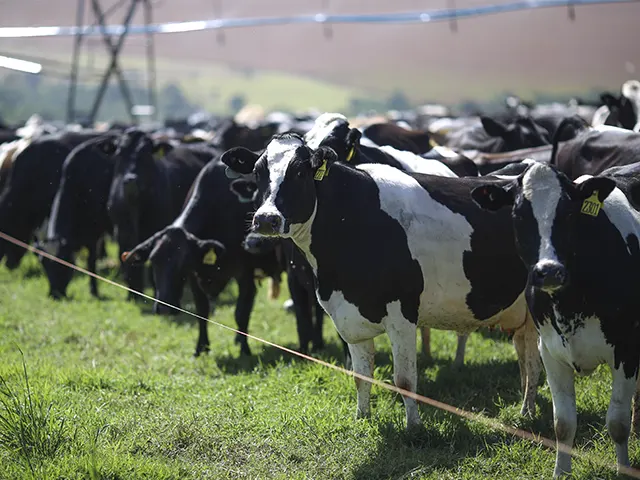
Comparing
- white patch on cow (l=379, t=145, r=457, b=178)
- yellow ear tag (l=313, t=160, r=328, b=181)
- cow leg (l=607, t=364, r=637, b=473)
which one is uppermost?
yellow ear tag (l=313, t=160, r=328, b=181)

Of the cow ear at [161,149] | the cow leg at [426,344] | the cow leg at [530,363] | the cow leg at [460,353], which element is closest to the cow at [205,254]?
the cow leg at [426,344]

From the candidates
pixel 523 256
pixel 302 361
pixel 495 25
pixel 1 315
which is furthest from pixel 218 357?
pixel 495 25

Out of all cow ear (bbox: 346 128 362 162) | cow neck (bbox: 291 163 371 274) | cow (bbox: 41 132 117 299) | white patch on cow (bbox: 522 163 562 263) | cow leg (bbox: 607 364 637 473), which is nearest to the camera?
white patch on cow (bbox: 522 163 562 263)

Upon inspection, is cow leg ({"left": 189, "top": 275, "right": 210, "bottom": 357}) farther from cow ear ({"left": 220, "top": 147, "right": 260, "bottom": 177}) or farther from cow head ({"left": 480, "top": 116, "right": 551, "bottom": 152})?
cow head ({"left": 480, "top": 116, "right": 551, "bottom": 152})

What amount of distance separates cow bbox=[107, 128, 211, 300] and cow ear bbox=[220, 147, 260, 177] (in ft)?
16.8

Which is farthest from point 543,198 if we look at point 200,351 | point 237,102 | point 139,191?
point 237,102

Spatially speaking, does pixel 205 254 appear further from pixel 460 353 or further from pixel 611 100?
pixel 611 100

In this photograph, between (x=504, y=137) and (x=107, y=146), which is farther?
(x=107, y=146)

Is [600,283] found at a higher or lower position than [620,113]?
lower

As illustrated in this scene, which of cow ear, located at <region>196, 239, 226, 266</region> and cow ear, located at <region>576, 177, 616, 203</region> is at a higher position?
cow ear, located at <region>576, 177, 616, 203</region>

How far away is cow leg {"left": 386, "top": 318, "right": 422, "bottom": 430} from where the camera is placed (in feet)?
19.3

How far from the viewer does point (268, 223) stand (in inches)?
215

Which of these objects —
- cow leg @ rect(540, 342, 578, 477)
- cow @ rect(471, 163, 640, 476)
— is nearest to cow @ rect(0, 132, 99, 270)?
cow @ rect(471, 163, 640, 476)

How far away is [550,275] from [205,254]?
501 centimetres
